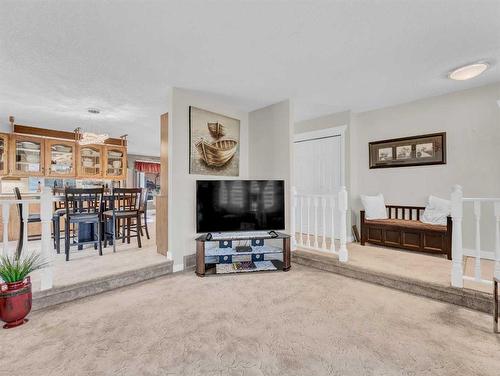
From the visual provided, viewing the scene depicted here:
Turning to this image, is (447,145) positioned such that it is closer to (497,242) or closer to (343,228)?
(497,242)

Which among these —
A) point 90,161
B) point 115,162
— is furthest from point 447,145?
point 90,161

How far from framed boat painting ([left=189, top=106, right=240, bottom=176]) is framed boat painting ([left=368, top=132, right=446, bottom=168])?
243cm

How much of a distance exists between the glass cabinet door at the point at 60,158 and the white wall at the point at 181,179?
3.72 meters

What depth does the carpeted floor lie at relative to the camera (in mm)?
1586

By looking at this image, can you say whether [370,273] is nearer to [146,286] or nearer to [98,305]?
[146,286]

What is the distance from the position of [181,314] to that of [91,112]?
3.80m

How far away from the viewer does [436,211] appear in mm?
3600

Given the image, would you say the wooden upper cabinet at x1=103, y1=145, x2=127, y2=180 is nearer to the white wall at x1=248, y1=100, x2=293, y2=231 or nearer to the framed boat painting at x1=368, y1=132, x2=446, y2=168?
the white wall at x1=248, y1=100, x2=293, y2=231

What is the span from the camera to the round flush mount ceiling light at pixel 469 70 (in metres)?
2.66

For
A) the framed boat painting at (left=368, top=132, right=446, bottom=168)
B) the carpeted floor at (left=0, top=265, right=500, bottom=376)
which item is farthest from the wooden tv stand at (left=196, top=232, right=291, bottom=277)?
the framed boat painting at (left=368, top=132, right=446, bottom=168)

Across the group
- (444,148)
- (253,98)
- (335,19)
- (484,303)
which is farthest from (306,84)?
(484,303)

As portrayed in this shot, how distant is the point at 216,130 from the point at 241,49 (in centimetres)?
155

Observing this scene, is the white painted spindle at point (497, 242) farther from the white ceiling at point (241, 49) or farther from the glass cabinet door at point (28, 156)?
the glass cabinet door at point (28, 156)

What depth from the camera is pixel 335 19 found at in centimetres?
200
